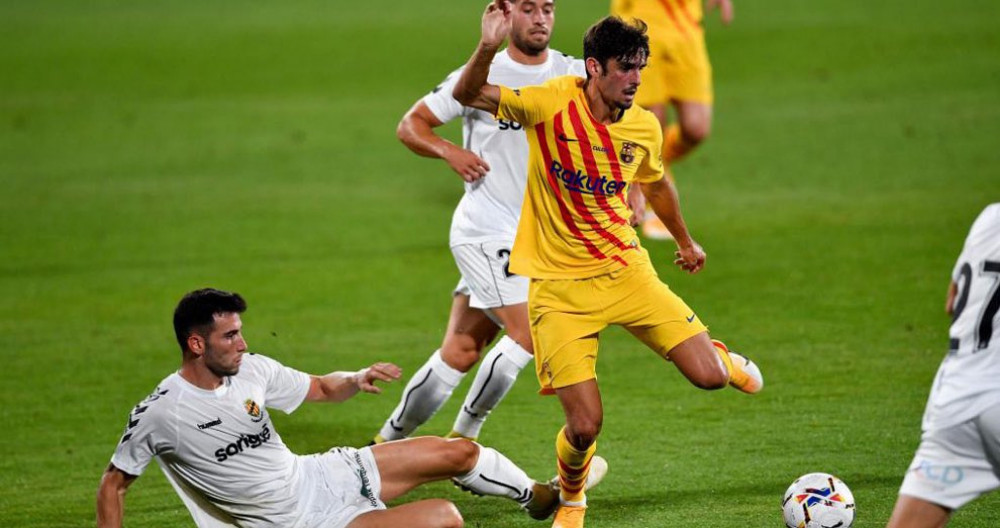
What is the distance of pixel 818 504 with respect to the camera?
20.7 feet

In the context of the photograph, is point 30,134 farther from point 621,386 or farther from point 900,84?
point 621,386

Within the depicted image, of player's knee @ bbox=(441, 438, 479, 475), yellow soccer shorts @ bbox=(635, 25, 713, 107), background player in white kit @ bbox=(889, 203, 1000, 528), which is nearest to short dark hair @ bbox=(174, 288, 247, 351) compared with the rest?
player's knee @ bbox=(441, 438, 479, 475)

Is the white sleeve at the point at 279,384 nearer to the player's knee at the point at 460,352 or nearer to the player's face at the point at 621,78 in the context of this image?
the player's knee at the point at 460,352

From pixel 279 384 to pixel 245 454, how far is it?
0.40 metres

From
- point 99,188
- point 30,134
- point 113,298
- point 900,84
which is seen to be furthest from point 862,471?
point 30,134

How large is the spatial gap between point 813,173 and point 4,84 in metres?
14.5

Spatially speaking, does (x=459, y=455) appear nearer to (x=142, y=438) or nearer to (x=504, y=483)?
(x=504, y=483)

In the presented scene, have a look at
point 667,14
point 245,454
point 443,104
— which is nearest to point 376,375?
point 245,454

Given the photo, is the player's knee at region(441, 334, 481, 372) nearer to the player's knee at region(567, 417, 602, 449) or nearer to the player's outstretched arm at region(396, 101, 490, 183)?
the player's outstretched arm at region(396, 101, 490, 183)

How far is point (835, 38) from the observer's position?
2370 centimetres

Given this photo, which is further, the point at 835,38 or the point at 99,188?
the point at 835,38

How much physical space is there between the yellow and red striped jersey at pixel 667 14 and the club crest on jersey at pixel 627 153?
627cm

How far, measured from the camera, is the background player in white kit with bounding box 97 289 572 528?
583 centimetres

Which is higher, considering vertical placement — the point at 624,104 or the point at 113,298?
the point at 624,104
